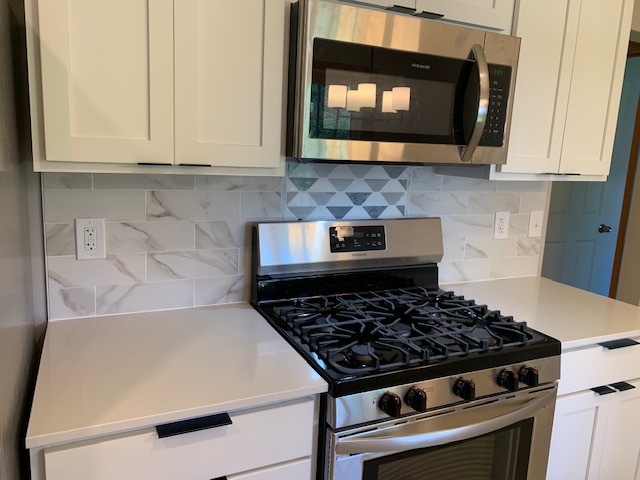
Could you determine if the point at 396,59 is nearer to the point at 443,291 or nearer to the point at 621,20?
the point at 443,291

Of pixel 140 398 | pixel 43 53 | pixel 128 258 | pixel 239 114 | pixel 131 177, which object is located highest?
pixel 43 53

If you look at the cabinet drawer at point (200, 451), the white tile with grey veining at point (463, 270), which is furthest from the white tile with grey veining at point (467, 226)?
the cabinet drawer at point (200, 451)

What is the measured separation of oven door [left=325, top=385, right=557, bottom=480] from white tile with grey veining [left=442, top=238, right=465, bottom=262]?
0.73m

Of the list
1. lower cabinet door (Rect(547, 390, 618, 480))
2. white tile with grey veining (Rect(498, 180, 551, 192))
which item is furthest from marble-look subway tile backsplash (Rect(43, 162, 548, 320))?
lower cabinet door (Rect(547, 390, 618, 480))

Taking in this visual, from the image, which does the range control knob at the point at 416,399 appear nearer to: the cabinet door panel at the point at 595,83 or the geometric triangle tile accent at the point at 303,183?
the geometric triangle tile accent at the point at 303,183

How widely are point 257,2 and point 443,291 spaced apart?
125cm

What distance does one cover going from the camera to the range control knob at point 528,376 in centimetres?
151

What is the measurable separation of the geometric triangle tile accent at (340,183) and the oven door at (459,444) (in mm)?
868

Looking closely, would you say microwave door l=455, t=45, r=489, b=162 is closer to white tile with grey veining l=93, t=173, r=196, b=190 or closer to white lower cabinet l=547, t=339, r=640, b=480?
white lower cabinet l=547, t=339, r=640, b=480

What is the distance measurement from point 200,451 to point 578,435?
1327mm

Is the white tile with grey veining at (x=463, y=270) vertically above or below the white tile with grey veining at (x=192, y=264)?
below

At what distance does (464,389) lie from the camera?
1.38m

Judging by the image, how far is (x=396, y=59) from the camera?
1508 mm

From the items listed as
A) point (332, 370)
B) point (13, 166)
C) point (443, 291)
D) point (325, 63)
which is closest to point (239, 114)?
point (325, 63)
